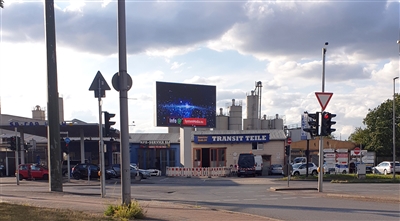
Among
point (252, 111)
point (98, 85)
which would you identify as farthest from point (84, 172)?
point (252, 111)

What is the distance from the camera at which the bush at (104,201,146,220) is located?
1120cm

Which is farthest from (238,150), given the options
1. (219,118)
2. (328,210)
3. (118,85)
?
(118,85)

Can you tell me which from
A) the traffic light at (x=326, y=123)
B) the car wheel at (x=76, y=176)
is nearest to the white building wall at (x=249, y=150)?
the car wheel at (x=76, y=176)

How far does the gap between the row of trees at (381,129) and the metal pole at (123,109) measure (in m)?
62.3

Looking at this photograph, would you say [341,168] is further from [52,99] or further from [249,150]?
[52,99]

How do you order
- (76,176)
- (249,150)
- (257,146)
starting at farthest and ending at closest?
(257,146), (249,150), (76,176)

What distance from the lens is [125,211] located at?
11.2 meters

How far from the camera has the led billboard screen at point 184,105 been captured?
149ft

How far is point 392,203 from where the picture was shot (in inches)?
704

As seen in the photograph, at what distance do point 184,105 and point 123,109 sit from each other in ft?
112

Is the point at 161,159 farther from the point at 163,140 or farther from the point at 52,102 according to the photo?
the point at 52,102

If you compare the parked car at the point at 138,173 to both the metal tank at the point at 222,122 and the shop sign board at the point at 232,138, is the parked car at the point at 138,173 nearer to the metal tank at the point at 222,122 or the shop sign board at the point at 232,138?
the shop sign board at the point at 232,138

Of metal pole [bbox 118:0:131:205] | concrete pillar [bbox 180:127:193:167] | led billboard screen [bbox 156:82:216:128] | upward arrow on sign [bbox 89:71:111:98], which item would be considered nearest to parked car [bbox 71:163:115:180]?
led billboard screen [bbox 156:82:216:128]

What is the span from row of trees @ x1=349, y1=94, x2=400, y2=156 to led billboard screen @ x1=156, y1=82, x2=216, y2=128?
104 feet
